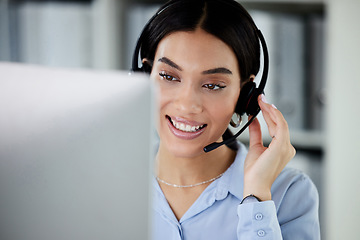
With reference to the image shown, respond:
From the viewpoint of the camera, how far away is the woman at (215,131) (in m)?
1.01

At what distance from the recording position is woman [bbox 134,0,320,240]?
1013 mm

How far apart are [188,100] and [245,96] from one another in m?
0.16

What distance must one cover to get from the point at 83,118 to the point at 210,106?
0.51 m

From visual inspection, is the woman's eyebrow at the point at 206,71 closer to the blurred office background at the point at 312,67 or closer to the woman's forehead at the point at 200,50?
the woman's forehead at the point at 200,50

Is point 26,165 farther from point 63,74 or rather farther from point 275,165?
point 275,165

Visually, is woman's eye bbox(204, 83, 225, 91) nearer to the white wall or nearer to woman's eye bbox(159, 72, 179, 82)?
woman's eye bbox(159, 72, 179, 82)

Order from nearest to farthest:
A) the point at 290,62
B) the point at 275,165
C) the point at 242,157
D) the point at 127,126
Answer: the point at 127,126 → the point at 275,165 → the point at 242,157 → the point at 290,62

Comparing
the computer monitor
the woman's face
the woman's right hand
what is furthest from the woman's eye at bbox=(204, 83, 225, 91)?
the computer monitor

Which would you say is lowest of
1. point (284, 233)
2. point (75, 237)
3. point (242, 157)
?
point (284, 233)

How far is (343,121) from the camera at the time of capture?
187cm

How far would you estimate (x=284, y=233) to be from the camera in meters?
1.05

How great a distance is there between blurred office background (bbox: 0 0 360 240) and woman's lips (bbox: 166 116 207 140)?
1.01 meters

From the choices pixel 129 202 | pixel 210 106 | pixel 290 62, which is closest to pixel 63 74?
pixel 129 202

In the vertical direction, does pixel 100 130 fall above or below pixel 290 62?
above
